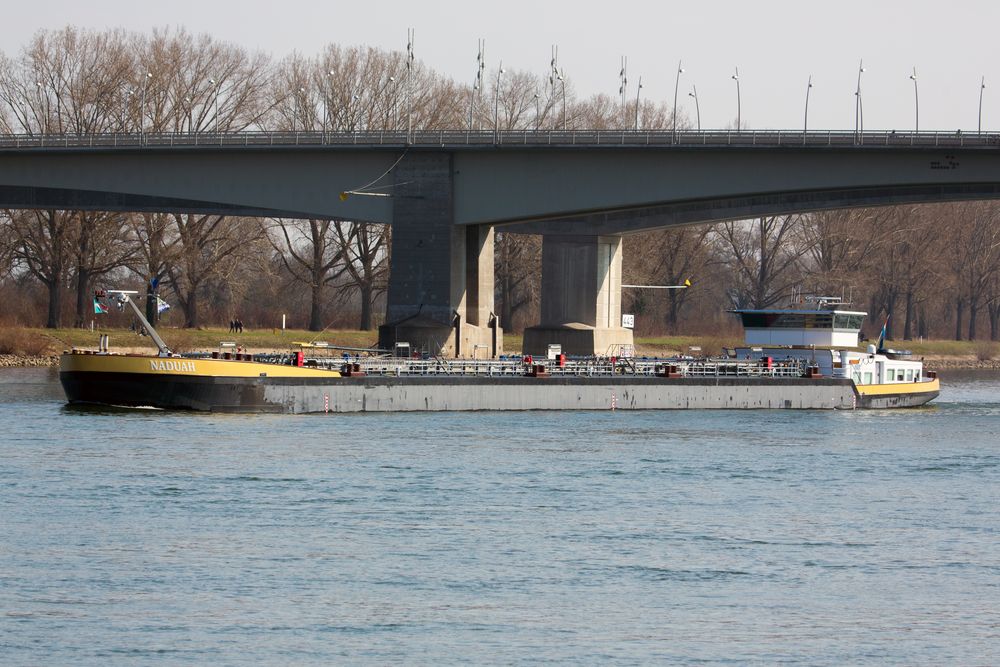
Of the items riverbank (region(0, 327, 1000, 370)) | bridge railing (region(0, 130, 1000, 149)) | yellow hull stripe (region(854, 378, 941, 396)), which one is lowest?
yellow hull stripe (region(854, 378, 941, 396))

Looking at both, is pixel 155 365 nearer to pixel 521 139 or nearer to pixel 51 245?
pixel 521 139

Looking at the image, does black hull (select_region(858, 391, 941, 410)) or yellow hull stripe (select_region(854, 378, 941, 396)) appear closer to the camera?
black hull (select_region(858, 391, 941, 410))

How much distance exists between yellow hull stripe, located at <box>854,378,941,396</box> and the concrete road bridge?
8432mm

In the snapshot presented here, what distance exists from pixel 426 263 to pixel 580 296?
14310 millimetres

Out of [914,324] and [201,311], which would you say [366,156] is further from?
[914,324]

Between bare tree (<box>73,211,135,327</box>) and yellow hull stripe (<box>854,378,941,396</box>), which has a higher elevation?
bare tree (<box>73,211,135,327</box>)

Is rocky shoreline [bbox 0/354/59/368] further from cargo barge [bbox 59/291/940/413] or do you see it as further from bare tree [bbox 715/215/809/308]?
bare tree [bbox 715/215/809/308]

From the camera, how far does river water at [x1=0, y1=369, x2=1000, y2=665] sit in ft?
83.4

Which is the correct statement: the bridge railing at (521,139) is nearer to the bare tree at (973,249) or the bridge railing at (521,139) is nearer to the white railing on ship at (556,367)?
the white railing on ship at (556,367)

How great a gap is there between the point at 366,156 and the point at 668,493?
3902 cm

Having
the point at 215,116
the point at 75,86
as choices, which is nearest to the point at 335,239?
the point at 215,116

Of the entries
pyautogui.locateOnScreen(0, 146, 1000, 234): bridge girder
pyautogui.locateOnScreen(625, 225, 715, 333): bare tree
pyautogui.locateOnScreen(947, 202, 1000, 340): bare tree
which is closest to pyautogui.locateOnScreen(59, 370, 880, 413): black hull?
pyautogui.locateOnScreen(0, 146, 1000, 234): bridge girder

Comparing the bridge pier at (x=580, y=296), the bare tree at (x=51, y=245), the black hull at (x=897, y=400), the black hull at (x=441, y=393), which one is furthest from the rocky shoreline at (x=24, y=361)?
the black hull at (x=897, y=400)

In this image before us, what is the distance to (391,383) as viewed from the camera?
62.5 meters
